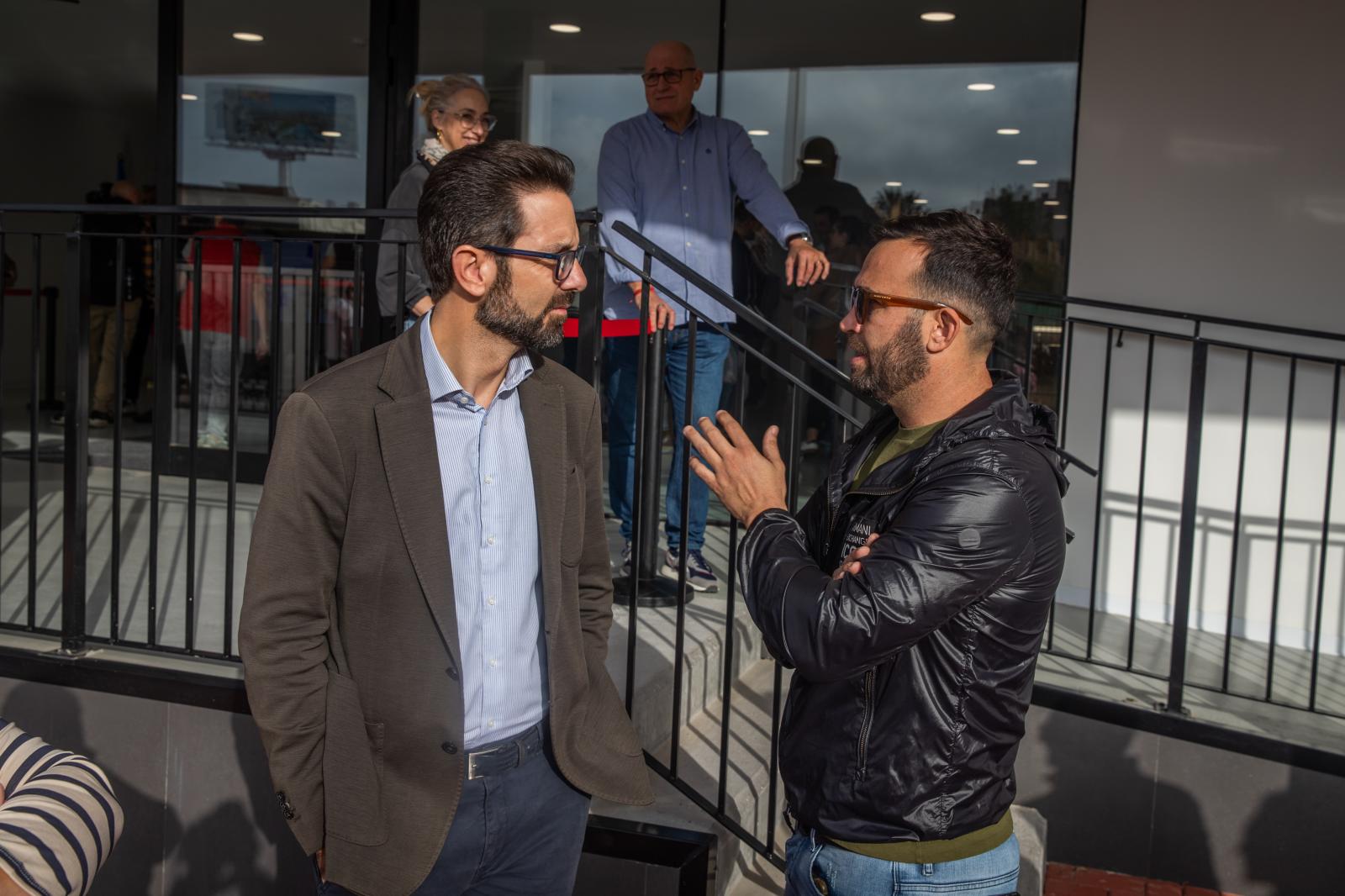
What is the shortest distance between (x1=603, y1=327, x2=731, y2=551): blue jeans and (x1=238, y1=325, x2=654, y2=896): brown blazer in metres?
2.58

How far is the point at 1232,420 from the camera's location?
18.6ft

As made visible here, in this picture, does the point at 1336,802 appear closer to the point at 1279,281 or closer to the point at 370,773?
the point at 1279,281

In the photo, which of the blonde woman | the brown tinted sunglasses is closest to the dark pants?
the brown tinted sunglasses

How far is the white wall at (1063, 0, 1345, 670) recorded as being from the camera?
552 cm

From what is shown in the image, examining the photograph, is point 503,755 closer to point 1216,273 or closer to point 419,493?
point 419,493

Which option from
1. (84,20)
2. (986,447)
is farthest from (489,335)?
(84,20)

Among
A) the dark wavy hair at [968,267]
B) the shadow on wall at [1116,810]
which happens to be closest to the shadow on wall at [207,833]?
the dark wavy hair at [968,267]

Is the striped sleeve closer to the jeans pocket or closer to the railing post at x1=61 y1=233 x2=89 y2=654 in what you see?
the jeans pocket

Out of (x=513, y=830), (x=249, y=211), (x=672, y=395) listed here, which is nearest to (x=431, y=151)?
(x=249, y=211)

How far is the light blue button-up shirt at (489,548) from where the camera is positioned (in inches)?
78.5

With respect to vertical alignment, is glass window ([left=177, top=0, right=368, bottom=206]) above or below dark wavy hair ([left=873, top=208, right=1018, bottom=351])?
above

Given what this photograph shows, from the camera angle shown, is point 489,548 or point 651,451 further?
point 651,451

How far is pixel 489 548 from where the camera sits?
201 cm

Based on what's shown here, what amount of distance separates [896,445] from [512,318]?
0.69 meters
